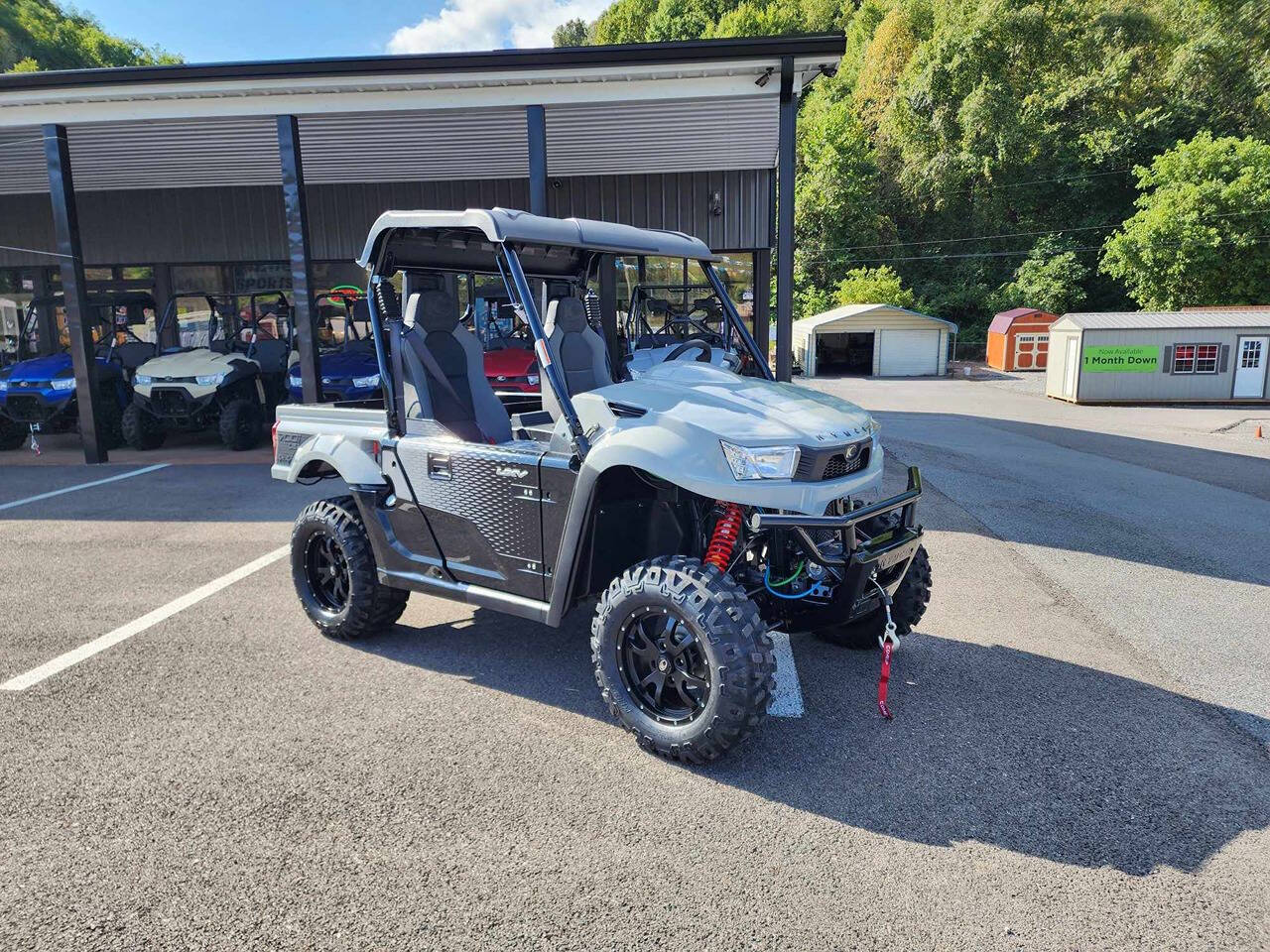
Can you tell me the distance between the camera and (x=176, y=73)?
9477mm

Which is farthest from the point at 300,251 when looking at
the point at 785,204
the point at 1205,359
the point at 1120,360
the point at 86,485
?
the point at 1205,359

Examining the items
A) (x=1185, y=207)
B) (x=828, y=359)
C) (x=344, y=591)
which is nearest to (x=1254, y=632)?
(x=344, y=591)

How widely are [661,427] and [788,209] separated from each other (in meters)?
6.78

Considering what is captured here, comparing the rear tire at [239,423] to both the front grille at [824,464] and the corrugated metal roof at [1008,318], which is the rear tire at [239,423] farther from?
the corrugated metal roof at [1008,318]

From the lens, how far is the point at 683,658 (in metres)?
3.50

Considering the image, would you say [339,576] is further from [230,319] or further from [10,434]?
[10,434]

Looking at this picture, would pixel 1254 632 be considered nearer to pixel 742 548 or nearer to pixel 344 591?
pixel 742 548

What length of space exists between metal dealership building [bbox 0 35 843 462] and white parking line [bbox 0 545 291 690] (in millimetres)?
3233

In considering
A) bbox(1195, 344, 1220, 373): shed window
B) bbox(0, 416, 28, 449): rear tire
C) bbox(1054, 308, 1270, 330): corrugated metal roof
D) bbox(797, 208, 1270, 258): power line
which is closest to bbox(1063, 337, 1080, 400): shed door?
bbox(1054, 308, 1270, 330): corrugated metal roof

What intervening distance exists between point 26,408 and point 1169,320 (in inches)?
976

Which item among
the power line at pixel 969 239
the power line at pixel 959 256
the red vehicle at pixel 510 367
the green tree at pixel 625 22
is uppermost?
the green tree at pixel 625 22

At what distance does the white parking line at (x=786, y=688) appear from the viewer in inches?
155

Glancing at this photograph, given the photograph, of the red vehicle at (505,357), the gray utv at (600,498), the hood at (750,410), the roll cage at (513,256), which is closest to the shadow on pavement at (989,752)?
the gray utv at (600,498)

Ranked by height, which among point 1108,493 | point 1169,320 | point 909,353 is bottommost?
point 1108,493
